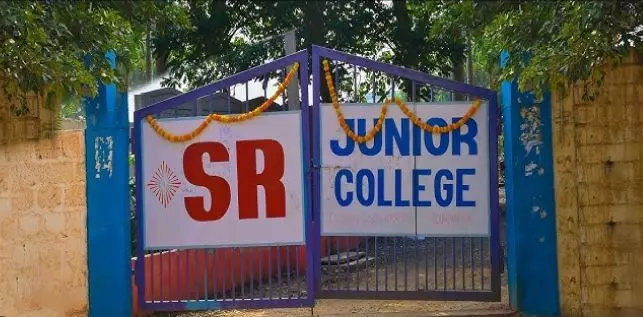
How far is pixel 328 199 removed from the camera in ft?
18.1

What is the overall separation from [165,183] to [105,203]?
48 cm

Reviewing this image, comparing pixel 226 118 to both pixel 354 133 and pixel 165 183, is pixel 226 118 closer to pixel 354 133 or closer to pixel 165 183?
pixel 165 183

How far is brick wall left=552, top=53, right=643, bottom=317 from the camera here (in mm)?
5148

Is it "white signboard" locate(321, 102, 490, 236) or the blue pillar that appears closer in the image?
the blue pillar

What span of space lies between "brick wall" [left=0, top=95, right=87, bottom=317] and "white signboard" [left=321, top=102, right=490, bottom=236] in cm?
192

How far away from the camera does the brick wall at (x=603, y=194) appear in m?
5.15

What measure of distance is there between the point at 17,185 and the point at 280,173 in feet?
6.53

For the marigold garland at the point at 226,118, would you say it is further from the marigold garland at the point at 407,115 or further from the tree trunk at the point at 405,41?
the tree trunk at the point at 405,41

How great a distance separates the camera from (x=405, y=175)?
18.0ft

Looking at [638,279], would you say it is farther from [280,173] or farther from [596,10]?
[280,173]

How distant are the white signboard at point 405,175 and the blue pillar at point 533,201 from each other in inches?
9.0

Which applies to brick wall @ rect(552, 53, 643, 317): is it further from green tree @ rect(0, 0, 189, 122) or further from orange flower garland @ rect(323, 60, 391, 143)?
green tree @ rect(0, 0, 189, 122)

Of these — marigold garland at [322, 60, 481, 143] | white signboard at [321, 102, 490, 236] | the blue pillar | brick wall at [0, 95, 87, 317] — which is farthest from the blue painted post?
the blue pillar

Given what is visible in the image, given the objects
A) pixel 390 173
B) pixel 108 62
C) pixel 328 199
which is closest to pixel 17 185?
pixel 108 62
